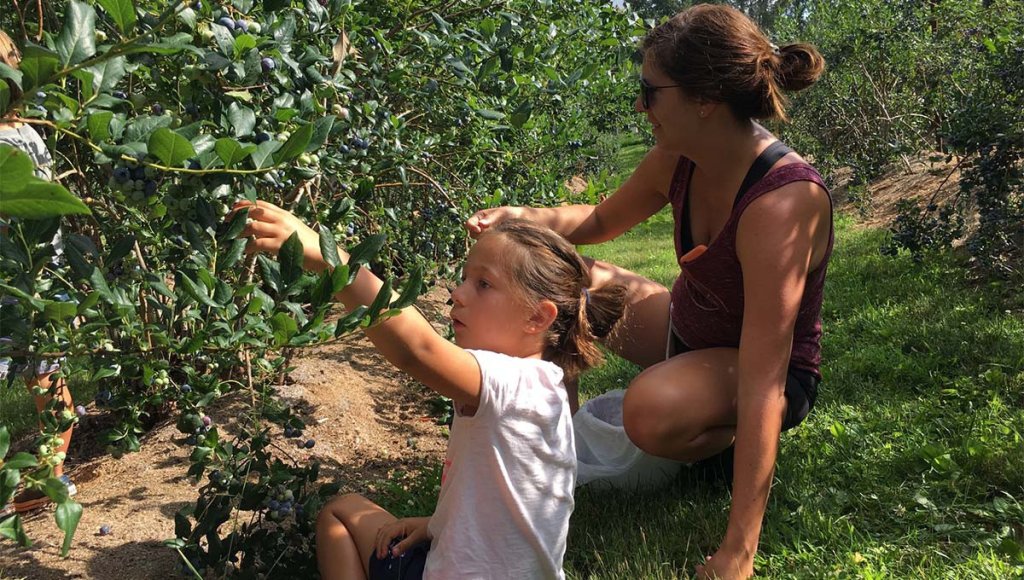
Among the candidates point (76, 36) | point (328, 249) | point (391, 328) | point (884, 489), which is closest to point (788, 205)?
point (884, 489)

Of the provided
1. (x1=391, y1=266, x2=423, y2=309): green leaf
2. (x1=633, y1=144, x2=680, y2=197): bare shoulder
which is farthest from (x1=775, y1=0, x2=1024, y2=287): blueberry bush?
(x1=391, y1=266, x2=423, y2=309): green leaf

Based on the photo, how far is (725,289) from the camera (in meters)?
2.10

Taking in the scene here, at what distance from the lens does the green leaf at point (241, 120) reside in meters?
1.18

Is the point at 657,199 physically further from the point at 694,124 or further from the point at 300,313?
the point at 300,313

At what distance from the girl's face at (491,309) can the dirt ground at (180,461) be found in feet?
2.19

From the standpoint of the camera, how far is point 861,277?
14.6 ft

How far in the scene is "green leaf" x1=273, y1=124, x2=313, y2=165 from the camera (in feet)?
3.23

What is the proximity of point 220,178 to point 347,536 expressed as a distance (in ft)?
3.20

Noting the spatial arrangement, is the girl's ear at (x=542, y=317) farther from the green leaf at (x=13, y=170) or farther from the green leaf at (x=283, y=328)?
the green leaf at (x=13, y=170)

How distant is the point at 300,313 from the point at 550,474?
0.63 metres

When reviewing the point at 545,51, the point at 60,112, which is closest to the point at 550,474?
the point at 60,112

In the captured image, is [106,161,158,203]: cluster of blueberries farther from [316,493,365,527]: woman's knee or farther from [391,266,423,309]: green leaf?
[316,493,365,527]: woman's knee

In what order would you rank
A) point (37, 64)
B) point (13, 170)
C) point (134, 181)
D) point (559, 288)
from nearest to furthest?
point (13, 170), point (37, 64), point (134, 181), point (559, 288)

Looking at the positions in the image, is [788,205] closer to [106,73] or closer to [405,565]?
[405,565]
